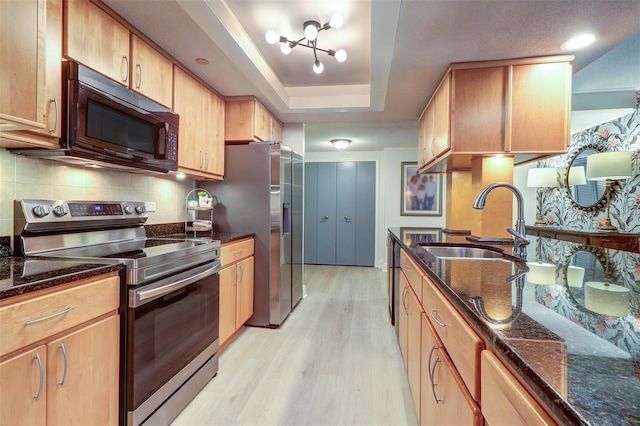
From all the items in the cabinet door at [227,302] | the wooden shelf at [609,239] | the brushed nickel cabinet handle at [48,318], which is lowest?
the cabinet door at [227,302]

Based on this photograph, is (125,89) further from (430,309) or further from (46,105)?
(430,309)

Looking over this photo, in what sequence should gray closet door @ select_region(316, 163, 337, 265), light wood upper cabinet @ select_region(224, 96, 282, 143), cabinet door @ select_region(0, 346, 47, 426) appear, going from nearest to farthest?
cabinet door @ select_region(0, 346, 47, 426), light wood upper cabinet @ select_region(224, 96, 282, 143), gray closet door @ select_region(316, 163, 337, 265)

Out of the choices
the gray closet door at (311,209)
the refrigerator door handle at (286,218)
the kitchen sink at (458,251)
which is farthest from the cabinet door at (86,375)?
the gray closet door at (311,209)

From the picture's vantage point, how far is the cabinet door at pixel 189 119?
224 centimetres

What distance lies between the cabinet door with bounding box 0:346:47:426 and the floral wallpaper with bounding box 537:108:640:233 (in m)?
4.64

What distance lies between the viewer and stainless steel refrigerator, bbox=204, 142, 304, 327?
281 centimetres

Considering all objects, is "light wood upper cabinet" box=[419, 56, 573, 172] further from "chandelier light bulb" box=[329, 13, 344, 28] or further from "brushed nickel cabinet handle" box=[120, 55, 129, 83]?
"brushed nickel cabinet handle" box=[120, 55, 129, 83]

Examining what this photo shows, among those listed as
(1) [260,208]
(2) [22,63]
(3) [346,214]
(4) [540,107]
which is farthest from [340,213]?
(2) [22,63]

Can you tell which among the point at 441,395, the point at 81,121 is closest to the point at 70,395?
the point at 81,121

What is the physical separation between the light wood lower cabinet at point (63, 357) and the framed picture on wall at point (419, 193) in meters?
4.86

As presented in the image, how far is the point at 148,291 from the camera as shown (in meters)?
1.42

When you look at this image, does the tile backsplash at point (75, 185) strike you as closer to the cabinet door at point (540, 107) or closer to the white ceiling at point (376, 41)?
the white ceiling at point (376, 41)

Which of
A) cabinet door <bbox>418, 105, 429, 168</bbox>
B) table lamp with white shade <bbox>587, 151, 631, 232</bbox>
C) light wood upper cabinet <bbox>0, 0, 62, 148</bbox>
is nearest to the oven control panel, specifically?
light wood upper cabinet <bbox>0, 0, 62, 148</bbox>

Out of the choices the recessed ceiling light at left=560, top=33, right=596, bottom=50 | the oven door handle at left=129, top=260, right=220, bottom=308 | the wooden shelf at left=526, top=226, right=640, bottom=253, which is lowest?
the oven door handle at left=129, top=260, right=220, bottom=308
